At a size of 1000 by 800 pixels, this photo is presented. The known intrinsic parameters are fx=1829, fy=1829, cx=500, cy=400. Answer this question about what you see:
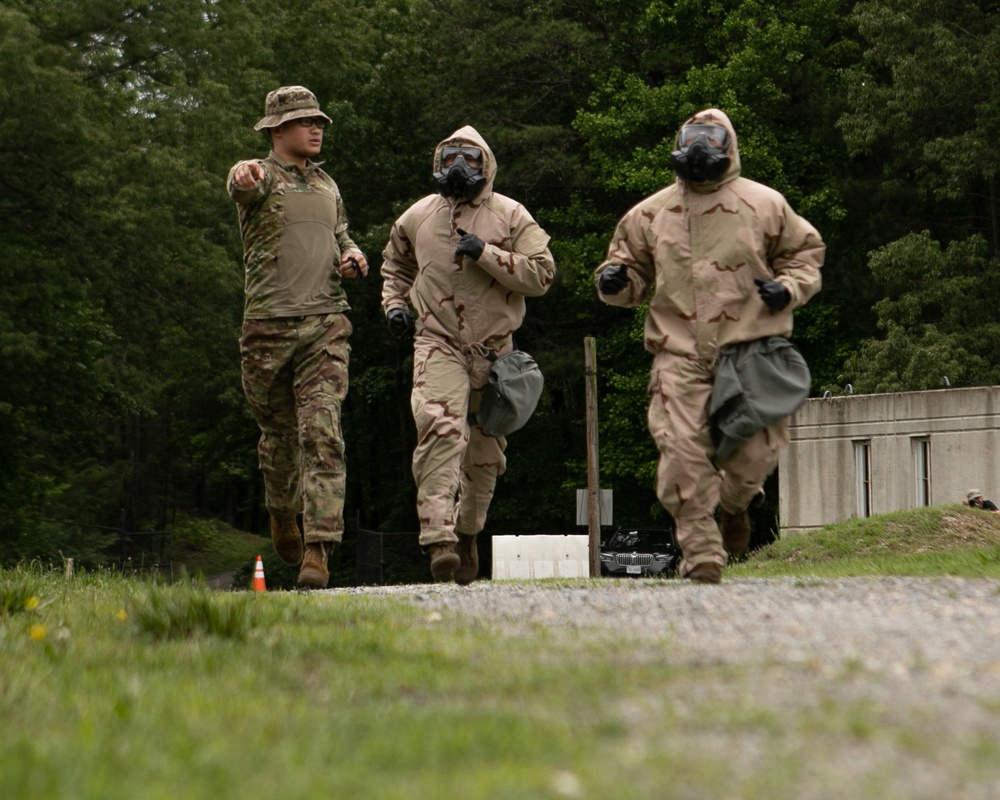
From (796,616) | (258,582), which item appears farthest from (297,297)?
(796,616)

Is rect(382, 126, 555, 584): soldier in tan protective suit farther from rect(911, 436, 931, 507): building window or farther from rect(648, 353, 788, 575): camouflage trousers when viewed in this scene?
rect(911, 436, 931, 507): building window

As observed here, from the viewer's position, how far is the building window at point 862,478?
29297 millimetres

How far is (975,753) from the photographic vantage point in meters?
3.47

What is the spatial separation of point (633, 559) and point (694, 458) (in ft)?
91.3

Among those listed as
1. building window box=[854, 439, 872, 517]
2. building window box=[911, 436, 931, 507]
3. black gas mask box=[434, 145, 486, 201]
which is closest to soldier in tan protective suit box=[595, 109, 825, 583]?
black gas mask box=[434, 145, 486, 201]

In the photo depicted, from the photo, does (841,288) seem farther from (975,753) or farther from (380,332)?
(975,753)

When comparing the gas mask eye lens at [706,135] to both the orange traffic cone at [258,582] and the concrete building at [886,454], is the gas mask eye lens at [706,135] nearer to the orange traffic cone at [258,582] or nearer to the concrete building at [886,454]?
the orange traffic cone at [258,582]

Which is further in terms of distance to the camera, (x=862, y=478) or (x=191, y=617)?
(x=862, y=478)

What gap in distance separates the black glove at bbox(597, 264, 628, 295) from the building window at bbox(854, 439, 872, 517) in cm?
2090

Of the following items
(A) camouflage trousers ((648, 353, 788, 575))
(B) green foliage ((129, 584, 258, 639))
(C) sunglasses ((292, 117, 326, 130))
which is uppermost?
(C) sunglasses ((292, 117, 326, 130))

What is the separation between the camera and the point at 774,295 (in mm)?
8555

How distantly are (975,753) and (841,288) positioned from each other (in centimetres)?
3657

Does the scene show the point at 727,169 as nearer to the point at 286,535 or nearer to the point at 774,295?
the point at 774,295

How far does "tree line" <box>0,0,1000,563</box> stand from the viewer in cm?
3192
